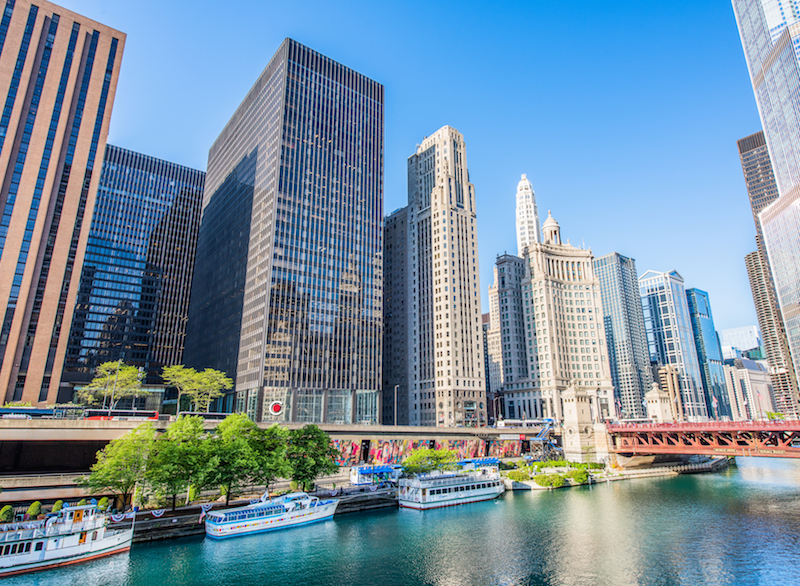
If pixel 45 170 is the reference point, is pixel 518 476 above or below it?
below

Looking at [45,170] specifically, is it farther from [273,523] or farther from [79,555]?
[273,523]

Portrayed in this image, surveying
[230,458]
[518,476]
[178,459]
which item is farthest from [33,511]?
[518,476]

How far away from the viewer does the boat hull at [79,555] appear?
52.8 meters

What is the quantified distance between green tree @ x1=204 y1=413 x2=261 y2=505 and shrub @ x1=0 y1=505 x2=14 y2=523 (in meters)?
23.0

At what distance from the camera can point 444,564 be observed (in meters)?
55.3

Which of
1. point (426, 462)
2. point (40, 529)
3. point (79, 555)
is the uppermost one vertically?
point (426, 462)

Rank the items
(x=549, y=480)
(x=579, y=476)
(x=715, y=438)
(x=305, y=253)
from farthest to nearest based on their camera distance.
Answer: (x=305, y=253) < (x=579, y=476) < (x=715, y=438) < (x=549, y=480)

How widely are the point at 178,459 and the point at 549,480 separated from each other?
8322 cm

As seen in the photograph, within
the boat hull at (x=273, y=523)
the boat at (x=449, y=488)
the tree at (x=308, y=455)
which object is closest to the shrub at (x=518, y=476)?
the boat at (x=449, y=488)

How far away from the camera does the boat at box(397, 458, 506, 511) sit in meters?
90.9

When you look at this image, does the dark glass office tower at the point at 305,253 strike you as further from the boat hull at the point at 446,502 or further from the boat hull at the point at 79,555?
the boat hull at the point at 79,555

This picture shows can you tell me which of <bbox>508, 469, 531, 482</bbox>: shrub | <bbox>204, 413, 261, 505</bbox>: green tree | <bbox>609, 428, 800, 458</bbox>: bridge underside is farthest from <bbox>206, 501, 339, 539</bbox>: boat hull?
<bbox>609, 428, 800, 458</bbox>: bridge underside

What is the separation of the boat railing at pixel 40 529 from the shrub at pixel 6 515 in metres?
6.11

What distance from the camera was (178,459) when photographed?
6994 centimetres
